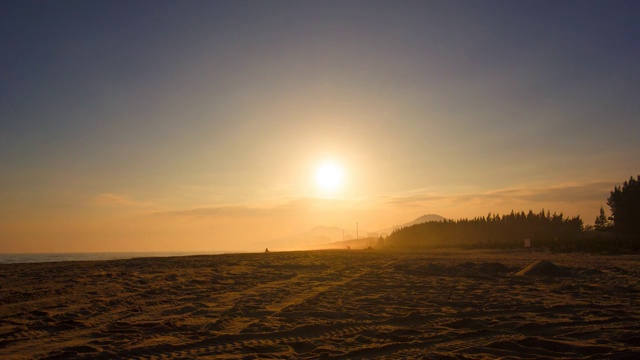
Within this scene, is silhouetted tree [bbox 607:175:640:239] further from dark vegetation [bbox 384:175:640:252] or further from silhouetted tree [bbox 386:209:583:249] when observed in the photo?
silhouetted tree [bbox 386:209:583:249]

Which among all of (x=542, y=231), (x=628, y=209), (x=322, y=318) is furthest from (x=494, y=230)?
(x=322, y=318)

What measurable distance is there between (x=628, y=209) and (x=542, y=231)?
97.9 ft

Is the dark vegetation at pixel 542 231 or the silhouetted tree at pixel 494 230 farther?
the silhouetted tree at pixel 494 230

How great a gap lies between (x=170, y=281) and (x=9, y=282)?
5288 mm

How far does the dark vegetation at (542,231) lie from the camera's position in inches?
1588

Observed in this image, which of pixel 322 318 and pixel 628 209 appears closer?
pixel 322 318

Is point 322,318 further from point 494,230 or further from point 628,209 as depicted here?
point 494,230

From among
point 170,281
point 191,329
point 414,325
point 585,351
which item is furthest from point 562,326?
point 170,281

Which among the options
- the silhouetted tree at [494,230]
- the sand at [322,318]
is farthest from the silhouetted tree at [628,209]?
the sand at [322,318]

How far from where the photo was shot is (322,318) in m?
7.62

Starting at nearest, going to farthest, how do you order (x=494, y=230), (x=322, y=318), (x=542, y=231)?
(x=322, y=318), (x=542, y=231), (x=494, y=230)

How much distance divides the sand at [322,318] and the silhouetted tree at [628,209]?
52.0 meters

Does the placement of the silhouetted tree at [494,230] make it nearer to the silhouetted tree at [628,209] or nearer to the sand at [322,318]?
the silhouetted tree at [628,209]

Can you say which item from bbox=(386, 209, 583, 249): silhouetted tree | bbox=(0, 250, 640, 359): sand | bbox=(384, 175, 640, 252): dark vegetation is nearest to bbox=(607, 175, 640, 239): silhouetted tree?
bbox=(384, 175, 640, 252): dark vegetation
